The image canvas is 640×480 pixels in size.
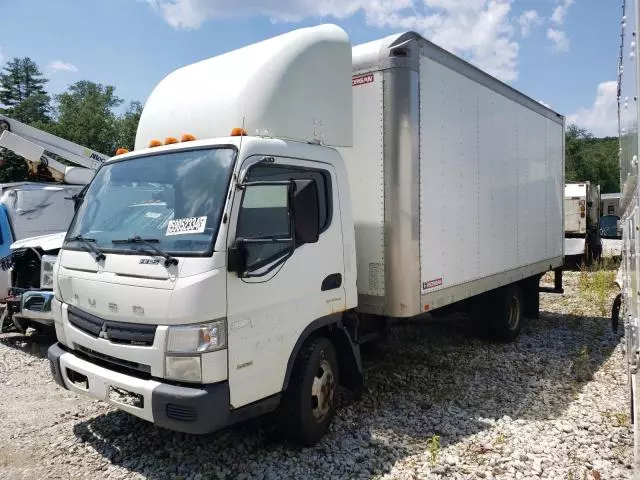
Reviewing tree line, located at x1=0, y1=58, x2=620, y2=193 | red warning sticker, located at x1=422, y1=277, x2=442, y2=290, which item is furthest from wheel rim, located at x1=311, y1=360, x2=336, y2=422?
tree line, located at x1=0, y1=58, x2=620, y2=193

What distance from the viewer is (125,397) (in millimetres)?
3557

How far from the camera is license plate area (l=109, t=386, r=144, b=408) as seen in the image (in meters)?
3.42

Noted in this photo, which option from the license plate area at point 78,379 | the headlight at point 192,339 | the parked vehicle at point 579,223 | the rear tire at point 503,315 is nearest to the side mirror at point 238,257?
the headlight at point 192,339

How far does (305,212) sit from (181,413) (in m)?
1.61

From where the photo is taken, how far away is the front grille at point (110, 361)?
11.4 ft

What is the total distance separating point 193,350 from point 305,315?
40.3 inches

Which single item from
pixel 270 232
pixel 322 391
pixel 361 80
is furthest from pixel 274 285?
pixel 361 80

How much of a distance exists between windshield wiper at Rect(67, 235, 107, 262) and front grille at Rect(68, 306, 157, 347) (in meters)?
0.45

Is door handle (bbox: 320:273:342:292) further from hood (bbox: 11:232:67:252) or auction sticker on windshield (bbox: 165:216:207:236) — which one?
hood (bbox: 11:232:67:252)

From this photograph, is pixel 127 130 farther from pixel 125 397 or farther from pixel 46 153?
pixel 125 397

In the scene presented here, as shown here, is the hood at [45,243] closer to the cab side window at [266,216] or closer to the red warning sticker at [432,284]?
the cab side window at [266,216]

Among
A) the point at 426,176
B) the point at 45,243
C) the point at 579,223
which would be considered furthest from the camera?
the point at 579,223

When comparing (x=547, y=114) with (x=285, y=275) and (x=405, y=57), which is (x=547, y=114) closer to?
(x=405, y=57)

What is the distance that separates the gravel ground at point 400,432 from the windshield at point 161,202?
1695mm
